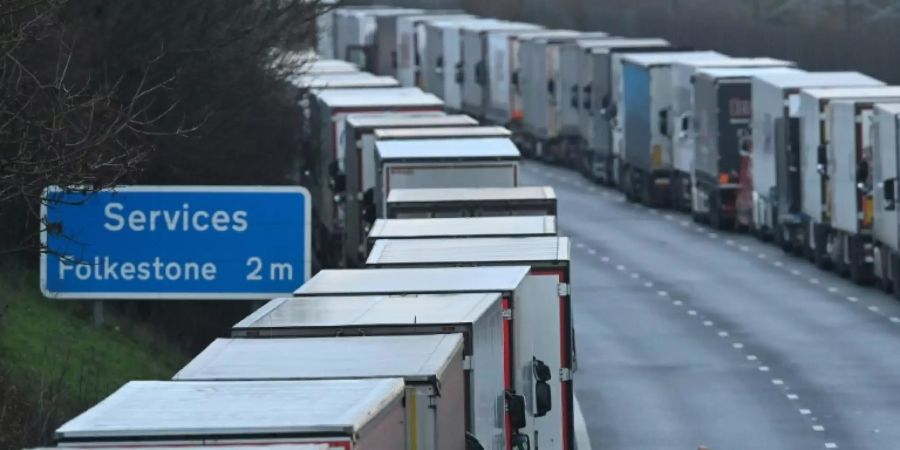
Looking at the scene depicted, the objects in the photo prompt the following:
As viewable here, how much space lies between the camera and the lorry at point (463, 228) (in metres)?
22.5

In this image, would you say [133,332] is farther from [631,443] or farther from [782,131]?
[782,131]

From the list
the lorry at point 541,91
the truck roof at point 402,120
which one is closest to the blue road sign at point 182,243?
the truck roof at point 402,120

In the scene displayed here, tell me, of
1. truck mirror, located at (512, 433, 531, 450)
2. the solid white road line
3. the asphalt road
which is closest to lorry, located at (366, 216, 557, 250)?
the solid white road line

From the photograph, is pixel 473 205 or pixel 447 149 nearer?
pixel 473 205

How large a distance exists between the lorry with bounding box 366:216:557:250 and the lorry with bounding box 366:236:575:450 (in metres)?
1.24

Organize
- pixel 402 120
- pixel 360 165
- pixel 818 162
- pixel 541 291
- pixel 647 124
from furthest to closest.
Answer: pixel 647 124 < pixel 818 162 < pixel 402 120 < pixel 360 165 < pixel 541 291

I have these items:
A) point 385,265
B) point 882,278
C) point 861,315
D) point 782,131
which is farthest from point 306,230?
point 782,131

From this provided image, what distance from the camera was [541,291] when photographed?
18891 mm

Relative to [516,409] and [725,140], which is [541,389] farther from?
[725,140]

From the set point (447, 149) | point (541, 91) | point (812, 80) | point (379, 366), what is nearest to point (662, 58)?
point (541, 91)

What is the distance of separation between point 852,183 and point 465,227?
68.2ft

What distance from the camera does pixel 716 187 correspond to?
5359cm

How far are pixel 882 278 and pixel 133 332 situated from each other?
18947 mm

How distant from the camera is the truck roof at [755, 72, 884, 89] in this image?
1918 inches
